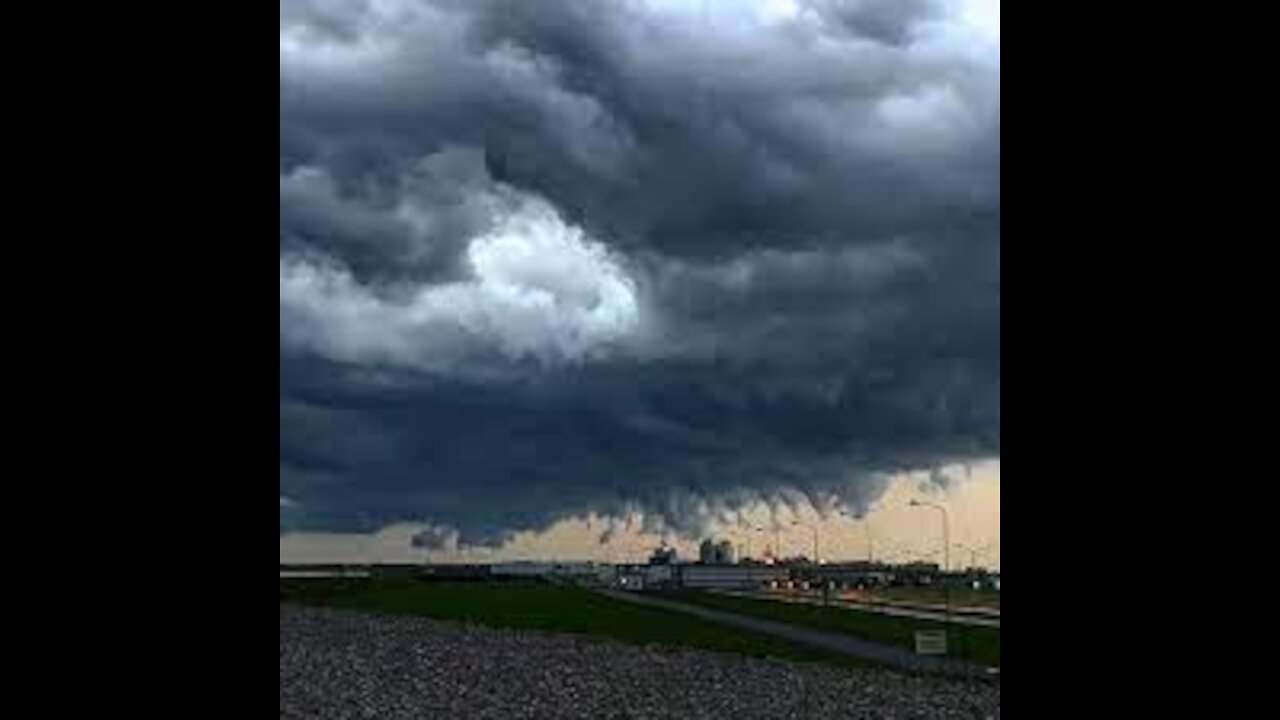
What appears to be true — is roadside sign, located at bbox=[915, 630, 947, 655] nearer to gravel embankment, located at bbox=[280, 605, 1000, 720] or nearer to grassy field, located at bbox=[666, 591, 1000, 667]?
gravel embankment, located at bbox=[280, 605, 1000, 720]

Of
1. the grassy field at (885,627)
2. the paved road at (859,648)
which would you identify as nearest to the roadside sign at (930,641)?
the paved road at (859,648)

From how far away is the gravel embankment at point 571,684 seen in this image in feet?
77.9

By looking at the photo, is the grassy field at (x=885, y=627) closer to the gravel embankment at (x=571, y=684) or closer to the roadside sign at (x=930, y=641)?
the roadside sign at (x=930, y=641)

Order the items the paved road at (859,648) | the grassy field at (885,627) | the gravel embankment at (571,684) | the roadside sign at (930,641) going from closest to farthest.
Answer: the gravel embankment at (571,684), the roadside sign at (930,641), the paved road at (859,648), the grassy field at (885,627)

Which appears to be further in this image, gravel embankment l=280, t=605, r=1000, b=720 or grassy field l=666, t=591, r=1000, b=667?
grassy field l=666, t=591, r=1000, b=667

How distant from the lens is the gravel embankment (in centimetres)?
2373

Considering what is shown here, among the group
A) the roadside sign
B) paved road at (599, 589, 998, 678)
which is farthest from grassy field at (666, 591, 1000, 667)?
the roadside sign
